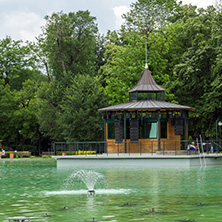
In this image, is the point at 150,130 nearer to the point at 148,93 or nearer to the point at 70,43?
the point at 148,93

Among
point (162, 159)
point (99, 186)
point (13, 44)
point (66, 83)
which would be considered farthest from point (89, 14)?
point (99, 186)

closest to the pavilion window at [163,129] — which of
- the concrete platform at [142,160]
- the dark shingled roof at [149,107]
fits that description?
the dark shingled roof at [149,107]

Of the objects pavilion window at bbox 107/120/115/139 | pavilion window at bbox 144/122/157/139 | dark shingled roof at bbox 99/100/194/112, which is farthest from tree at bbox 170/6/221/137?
pavilion window at bbox 107/120/115/139

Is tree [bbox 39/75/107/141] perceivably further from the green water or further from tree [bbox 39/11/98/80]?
the green water

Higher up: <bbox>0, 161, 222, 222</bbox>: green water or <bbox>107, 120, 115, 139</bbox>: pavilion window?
<bbox>107, 120, 115, 139</bbox>: pavilion window

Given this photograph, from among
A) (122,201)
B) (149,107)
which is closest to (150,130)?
(149,107)

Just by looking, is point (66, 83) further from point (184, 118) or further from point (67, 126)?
point (184, 118)

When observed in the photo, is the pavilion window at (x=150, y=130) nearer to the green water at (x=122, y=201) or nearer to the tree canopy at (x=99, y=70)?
the tree canopy at (x=99, y=70)

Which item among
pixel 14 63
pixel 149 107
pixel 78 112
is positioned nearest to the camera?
pixel 149 107

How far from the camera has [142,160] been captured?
38312 millimetres

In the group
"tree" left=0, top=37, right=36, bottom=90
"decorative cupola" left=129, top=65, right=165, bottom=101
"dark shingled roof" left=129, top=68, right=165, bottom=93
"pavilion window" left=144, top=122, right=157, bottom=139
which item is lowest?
"pavilion window" left=144, top=122, right=157, bottom=139

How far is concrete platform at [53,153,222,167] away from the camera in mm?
37688

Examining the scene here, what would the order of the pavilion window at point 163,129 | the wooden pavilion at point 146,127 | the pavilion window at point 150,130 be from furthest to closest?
the pavilion window at point 163,129, the pavilion window at point 150,130, the wooden pavilion at point 146,127

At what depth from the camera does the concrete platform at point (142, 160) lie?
37.7m
